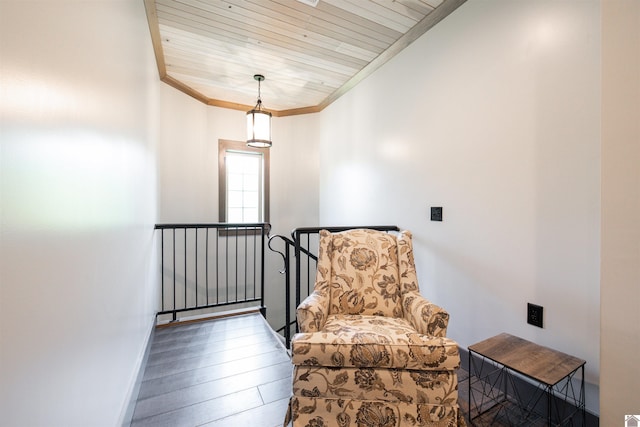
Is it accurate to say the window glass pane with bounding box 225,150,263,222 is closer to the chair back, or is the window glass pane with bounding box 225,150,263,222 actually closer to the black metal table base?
the chair back

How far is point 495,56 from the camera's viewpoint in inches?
70.5

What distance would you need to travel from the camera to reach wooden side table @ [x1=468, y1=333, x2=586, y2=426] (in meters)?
1.26

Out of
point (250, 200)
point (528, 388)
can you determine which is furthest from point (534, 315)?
point (250, 200)

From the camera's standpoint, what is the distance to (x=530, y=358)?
1.35 meters

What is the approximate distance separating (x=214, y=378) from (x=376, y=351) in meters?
1.18

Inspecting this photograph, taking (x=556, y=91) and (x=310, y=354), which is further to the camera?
(x=556, y=91)

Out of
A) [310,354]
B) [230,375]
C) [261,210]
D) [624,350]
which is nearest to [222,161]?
[261,210]

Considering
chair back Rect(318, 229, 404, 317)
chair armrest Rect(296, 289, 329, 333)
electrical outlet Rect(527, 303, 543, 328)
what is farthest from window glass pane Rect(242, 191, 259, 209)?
electrical outlet Rect(527, 303, 543, 328)

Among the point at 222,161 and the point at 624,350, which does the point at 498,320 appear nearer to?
the point at 624,350

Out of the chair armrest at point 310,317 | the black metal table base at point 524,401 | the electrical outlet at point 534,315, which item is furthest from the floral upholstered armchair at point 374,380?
the electrical outlet at point 534,315

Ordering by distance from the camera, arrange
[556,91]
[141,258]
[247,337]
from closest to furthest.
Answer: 1. [556,91]
2. [141,258]
3. [247,337]

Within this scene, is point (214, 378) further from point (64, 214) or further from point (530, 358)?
point (530, 358)

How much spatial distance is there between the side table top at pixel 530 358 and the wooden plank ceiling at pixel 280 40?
2315 millimetres

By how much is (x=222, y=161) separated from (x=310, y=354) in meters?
3.33
